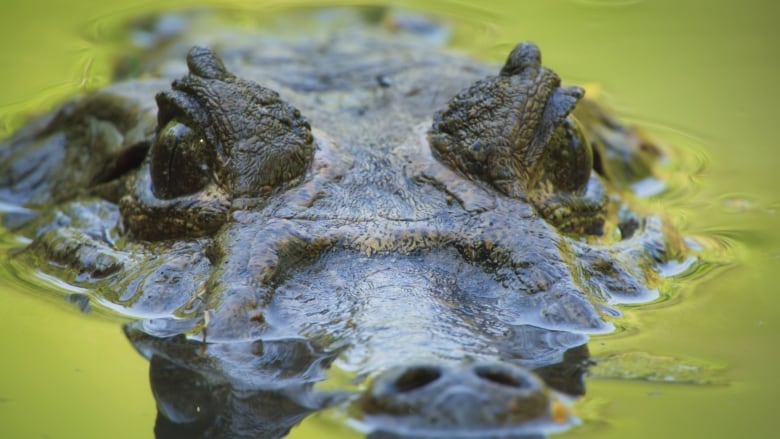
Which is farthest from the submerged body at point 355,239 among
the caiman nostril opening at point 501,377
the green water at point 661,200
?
the green water at point 661,200

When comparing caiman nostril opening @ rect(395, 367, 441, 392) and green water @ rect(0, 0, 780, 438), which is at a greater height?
caiman nostril opening @ rect(395, 367, 441, 392)

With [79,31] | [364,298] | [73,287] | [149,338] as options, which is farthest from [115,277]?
[79,31]

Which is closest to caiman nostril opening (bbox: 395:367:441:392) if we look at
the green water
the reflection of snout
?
the reflection of snout

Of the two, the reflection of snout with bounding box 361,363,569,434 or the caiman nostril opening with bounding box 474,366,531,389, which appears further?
the caiman nostril opening with bounding box 474,366,531,389

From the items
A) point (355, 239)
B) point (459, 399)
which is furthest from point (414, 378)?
point (355, 239)

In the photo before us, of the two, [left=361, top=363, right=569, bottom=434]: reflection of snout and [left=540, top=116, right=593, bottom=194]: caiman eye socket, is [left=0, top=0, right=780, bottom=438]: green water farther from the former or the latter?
[left=540, top=116, right=593, bottom=194]: caiman eye socket

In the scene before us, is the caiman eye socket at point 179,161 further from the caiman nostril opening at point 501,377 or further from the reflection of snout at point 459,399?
the caiman nostril opening at point 501,377
